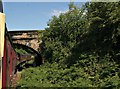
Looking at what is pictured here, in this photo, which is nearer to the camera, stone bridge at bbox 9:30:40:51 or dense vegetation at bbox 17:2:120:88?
dense vegetation at bbox 17:2:120:88

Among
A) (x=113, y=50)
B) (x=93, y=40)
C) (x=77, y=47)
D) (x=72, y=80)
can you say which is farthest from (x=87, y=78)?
(x=77, y=47)

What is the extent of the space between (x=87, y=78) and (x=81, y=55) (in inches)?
103

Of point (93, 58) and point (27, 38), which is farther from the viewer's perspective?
point (27, 38)

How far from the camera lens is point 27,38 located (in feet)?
106

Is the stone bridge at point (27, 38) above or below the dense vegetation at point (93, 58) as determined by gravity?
above

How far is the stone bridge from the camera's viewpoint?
104ft

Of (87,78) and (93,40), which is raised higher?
(93,40)

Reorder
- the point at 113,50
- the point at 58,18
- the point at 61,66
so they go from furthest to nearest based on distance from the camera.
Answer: the point at 58,18 → the point at 61,66 → the point at 113,50

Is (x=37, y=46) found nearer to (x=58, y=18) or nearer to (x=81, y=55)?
(x=58, y=18)

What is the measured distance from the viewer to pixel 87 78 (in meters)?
17.9

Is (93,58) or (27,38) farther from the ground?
(27,38)

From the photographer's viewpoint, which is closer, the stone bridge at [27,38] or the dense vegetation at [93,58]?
the dense vegetation at [93,58]

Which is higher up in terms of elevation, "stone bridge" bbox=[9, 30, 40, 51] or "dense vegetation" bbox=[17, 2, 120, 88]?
"stone bridge" bbox=[9, 30, 40, 51]

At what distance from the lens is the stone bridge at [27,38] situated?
31.6 meters
